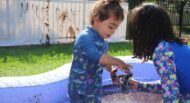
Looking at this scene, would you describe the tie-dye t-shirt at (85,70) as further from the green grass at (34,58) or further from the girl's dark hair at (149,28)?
the green grass at (34,58)

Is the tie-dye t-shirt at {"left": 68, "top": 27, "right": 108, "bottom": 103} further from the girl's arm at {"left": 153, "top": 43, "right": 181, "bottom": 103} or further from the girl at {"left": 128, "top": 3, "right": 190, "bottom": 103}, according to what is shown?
the girl's arm at {"left": 153, "top": 43, "right": 181, "bottom": 103}

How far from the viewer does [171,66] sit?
238 cm

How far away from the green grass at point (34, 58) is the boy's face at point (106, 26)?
3.11 meters

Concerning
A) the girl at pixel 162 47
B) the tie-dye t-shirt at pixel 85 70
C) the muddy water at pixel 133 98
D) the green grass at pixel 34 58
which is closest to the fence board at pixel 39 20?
the green grass at pixel 34 58

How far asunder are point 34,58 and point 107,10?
4533mm

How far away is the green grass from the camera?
603cm

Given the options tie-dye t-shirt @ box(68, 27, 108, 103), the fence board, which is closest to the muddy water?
tie-dye t-shirt @ box(68, 27, 108, 103)

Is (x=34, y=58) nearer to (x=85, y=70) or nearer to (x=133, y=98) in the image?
(x=133, y=98)

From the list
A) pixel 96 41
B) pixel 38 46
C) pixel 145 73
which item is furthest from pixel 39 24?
pixel 96 41

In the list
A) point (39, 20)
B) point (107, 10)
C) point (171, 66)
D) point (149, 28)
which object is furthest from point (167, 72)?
point (39, 20)

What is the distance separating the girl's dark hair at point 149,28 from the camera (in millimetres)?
2428

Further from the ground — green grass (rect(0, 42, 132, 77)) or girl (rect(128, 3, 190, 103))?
girl (rect(128, 3, 190, 103))

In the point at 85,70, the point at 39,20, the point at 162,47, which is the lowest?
the point at 39,20

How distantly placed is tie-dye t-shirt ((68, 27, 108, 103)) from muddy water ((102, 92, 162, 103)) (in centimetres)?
192
